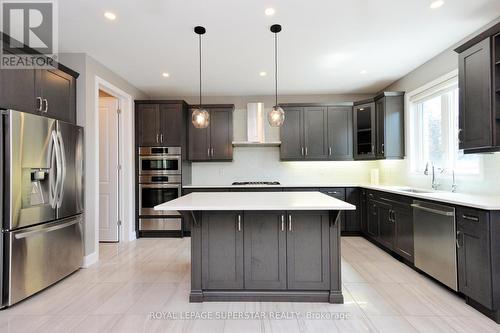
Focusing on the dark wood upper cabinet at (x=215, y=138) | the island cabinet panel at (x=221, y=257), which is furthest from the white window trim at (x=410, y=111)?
the dark wood upper cabinet at (x=215, y=138)

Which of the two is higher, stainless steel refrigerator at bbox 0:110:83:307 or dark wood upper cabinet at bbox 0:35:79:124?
dark wood upper cabinet at bbox 0:35:79:124

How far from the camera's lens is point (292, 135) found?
5.01 meters

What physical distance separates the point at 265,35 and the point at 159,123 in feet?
8.77

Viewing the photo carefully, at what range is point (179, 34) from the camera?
2.90 m

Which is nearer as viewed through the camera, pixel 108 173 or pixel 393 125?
pixel 393 125

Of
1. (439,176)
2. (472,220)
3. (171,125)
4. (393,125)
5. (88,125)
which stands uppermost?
(171,125)

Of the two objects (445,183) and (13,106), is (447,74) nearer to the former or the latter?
(445,183)

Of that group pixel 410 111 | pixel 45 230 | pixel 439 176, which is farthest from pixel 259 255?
pixel 410 111

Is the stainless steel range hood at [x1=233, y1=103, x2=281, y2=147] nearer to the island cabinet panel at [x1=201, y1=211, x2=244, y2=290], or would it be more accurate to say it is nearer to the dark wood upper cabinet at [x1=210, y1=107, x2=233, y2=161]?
the dark wood upper cabinet at [x1=210, y1=107, x2=233, y2=161]

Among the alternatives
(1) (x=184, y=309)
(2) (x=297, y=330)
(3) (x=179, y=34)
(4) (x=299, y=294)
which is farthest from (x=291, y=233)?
(3) (x=179, y=34)

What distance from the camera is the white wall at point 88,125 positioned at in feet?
10.9

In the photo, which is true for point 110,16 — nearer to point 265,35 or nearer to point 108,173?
point 265,35

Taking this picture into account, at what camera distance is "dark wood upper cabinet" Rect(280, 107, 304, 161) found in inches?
196

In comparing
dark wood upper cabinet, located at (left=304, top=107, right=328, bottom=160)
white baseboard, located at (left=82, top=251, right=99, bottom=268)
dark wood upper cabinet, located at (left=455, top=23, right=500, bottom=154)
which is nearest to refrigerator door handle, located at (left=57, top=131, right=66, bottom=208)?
white baseboard, located at (left=82, top=251, right=99, bottom=268)
